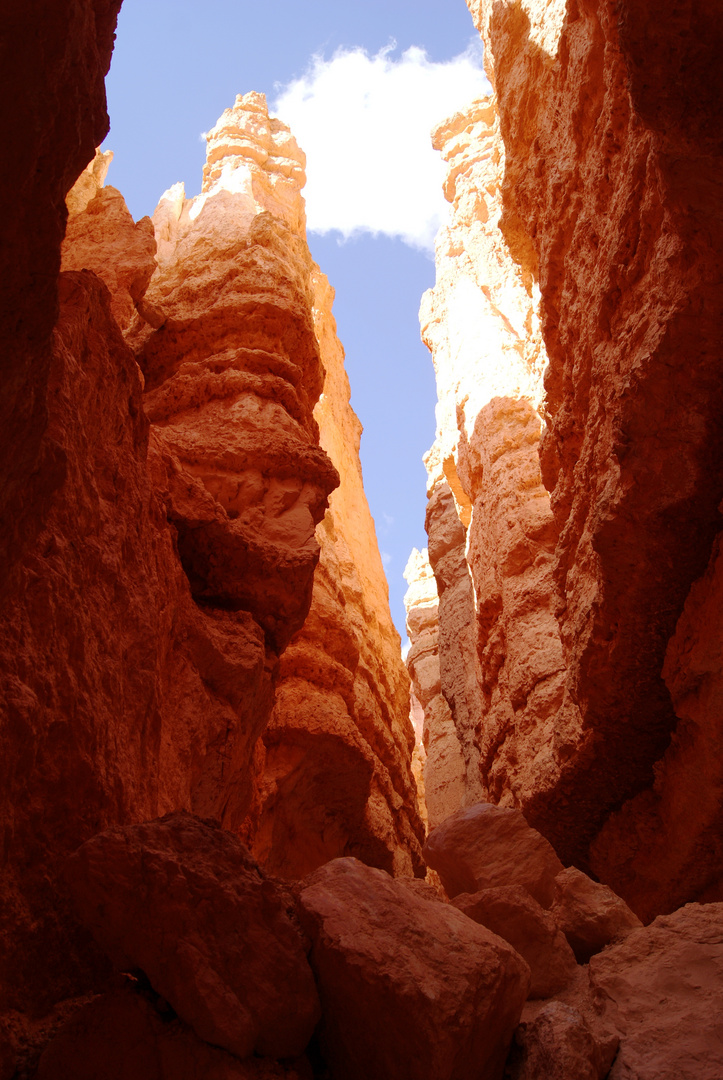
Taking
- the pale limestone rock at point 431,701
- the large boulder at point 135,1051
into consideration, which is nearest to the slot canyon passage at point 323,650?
the large boulder at point 135,1051

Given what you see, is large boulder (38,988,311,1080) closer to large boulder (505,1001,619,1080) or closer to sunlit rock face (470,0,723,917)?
large boulder (505,1001,619,1080)

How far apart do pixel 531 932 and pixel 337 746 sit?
3.95m

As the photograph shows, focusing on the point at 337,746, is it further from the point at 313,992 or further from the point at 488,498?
the point at 313,992

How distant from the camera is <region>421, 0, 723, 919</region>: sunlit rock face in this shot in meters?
3.63

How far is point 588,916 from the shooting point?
153 inches

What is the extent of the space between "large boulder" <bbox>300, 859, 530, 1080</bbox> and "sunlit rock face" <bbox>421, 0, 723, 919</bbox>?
7.79 feet

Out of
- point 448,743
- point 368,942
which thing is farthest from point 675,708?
point 448,743

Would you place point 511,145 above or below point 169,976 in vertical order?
above

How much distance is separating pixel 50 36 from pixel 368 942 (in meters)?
2.78

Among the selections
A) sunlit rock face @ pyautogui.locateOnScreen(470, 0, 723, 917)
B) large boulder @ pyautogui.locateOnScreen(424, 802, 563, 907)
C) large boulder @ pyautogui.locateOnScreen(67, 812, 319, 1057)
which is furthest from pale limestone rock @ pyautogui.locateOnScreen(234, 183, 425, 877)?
large boulder @ pyautogui.locateOnScreen(67, 812, 319, 1057)

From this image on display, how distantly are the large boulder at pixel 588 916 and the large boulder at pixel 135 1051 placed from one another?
1874mm

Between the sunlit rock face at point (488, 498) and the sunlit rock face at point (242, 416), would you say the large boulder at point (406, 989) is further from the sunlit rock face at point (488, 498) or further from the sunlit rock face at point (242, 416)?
the sunlit rock face at point (488, 498)

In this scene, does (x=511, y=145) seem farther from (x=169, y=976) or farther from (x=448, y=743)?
(x=448, y=743)

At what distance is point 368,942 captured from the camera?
265 cm
